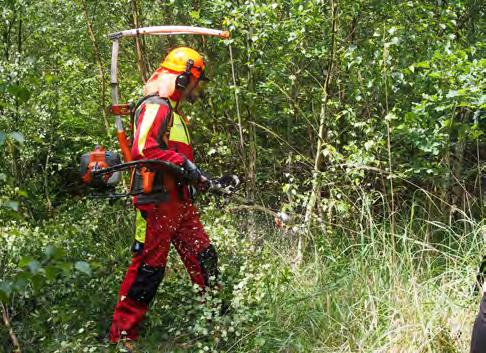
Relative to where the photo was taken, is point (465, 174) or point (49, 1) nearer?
point (465, 174)

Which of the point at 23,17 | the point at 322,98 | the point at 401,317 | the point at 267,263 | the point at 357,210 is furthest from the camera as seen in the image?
the point at 23,17

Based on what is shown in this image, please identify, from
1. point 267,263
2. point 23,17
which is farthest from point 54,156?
point 267,263

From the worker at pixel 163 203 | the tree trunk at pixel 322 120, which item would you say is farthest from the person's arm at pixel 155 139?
the tree trunk at pixel 322 120

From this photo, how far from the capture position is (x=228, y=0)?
516 centimetres

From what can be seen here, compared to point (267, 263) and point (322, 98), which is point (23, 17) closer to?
point (322, 98)

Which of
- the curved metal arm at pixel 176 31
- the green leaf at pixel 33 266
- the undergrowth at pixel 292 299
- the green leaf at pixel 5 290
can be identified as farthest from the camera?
the curved metal arm at pixel 176 31

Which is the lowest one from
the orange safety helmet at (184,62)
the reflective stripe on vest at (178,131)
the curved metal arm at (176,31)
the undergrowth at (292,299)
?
the undergrowth at (292,299)

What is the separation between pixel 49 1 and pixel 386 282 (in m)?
4.69

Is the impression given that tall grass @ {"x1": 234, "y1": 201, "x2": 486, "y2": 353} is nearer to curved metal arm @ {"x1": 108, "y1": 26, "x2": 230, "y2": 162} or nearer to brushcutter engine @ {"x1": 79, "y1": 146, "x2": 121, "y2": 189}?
brushcutter engine @ {"x1": 79, "y1": 146, "x2": 121, "y2": 189}

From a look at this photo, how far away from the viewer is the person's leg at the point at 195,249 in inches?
167

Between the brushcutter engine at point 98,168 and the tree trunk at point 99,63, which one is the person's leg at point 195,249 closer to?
the brushcutter engine at point 98,168

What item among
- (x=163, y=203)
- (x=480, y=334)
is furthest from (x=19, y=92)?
(x=163, y=203)

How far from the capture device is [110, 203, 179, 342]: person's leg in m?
4.02

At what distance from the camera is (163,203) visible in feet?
13.3
